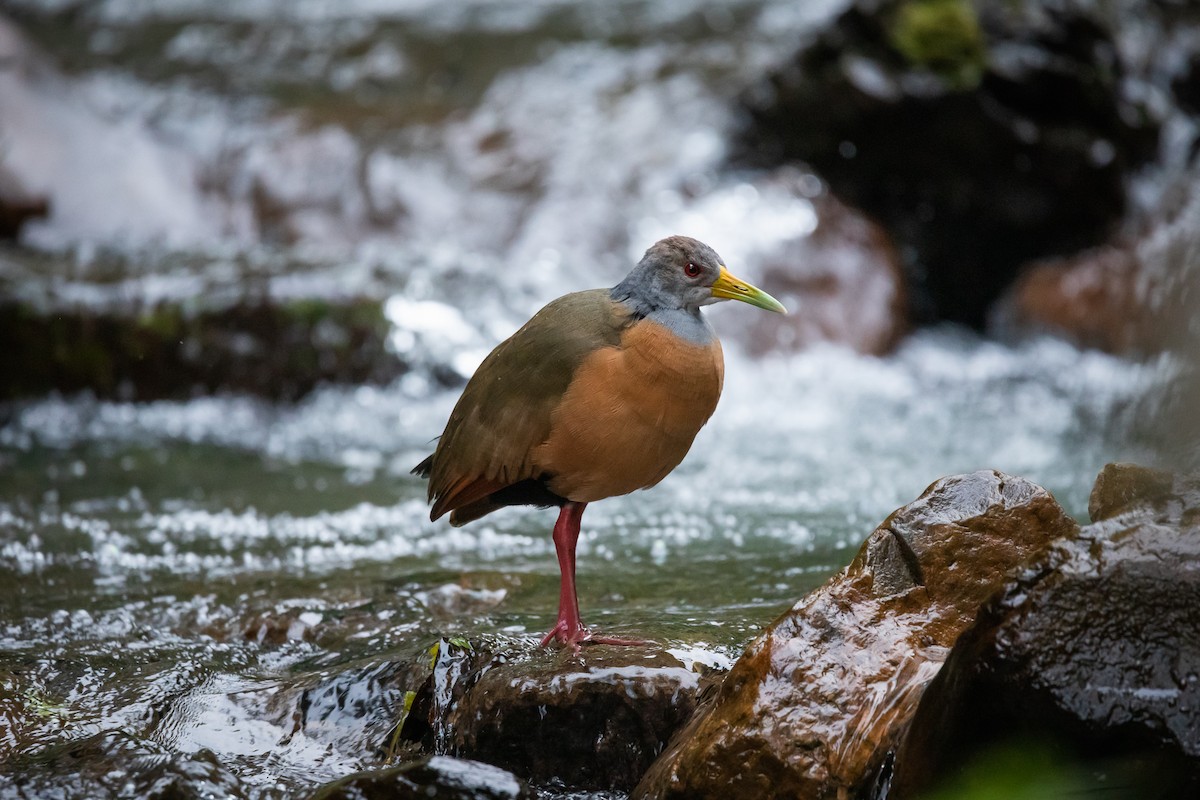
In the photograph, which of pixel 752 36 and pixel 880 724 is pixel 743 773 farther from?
pixel 752 36

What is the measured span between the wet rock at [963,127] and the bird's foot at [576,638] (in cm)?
657

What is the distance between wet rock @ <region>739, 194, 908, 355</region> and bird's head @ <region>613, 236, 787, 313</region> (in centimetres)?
476

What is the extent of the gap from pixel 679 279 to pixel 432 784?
150cm

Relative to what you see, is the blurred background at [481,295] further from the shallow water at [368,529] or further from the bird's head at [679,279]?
the bird's head at [679,279]

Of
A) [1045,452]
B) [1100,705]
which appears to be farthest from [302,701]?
[1045,452]

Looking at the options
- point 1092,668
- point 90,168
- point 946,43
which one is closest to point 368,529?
point 1092,668

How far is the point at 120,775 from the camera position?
9.22 feet

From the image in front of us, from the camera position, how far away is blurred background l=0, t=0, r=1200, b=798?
416cm

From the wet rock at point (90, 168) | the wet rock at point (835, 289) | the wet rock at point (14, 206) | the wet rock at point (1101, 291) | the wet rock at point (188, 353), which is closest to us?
the wet rock at point (188, 353)

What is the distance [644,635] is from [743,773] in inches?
32.3

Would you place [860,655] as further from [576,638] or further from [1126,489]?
[576,638]

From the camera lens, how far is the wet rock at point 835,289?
8.36m

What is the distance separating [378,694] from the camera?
10.9 ft

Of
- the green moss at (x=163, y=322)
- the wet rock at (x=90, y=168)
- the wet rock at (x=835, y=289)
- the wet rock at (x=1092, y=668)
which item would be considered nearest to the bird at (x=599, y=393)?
the wet rock at (x=1092, y=668)
